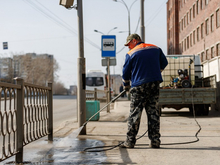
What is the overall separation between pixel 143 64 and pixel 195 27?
46.7 metres

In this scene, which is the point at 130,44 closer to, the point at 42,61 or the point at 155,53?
the point at 155,53

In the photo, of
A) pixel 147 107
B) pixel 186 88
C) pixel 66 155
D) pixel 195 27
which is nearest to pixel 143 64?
pixel 147 107

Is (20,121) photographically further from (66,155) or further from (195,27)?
(195,27)

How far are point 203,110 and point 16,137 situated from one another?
10987mm

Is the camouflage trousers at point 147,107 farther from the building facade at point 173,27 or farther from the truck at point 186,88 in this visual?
the building facade at point 173,27

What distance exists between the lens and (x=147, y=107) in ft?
22.8

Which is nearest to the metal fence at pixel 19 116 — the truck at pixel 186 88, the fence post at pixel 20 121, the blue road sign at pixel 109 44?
the fence post at pixel 20 121

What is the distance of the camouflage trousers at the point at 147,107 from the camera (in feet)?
22.4

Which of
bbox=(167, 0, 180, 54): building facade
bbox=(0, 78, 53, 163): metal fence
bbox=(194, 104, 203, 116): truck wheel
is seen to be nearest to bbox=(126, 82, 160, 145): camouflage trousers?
bbox=(0, 78, 53, 163): metal fence

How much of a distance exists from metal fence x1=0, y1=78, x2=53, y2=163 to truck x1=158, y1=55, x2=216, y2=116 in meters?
7.84

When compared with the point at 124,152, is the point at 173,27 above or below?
above

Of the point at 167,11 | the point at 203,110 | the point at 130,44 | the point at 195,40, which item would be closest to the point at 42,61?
the point at 167,11

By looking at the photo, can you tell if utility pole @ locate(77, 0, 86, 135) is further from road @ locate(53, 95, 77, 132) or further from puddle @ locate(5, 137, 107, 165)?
road @ locate(53, 95, 77, 132)

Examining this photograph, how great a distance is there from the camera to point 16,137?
18.6 ft
